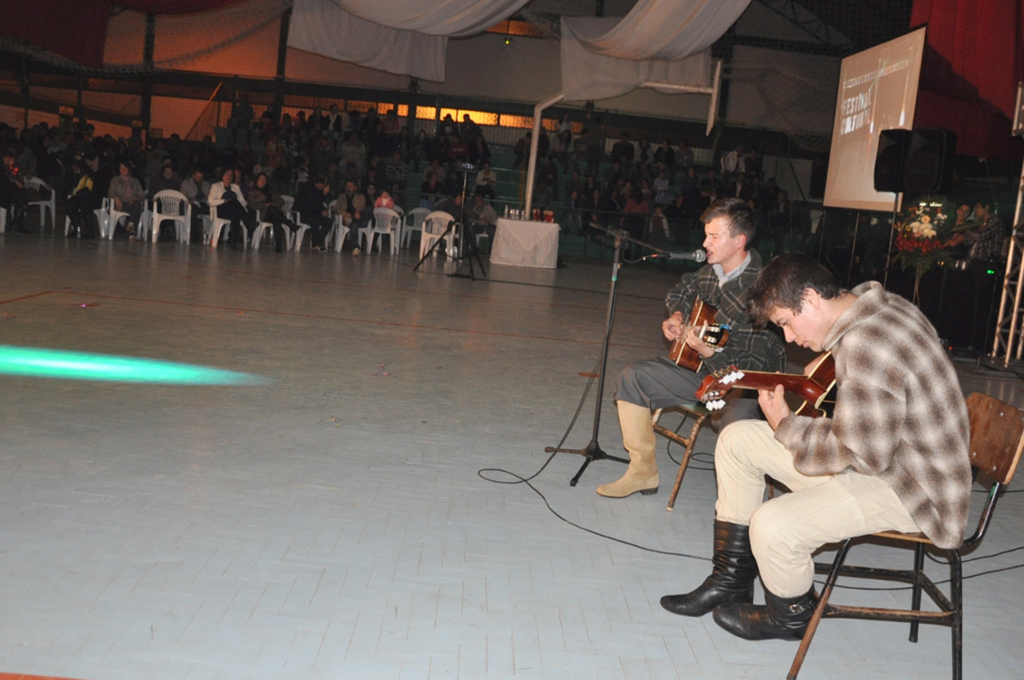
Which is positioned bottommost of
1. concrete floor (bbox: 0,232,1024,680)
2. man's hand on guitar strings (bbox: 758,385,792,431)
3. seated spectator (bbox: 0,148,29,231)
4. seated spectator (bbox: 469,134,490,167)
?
concrete floor (bbox: 0,232,1024,680)

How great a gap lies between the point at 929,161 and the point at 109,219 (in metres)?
10.5

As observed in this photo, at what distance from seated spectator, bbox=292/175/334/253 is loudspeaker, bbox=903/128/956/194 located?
348 inches

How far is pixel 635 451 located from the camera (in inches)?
148

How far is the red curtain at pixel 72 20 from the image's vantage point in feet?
35.8

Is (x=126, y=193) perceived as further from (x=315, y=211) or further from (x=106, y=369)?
(x=106, y=369)

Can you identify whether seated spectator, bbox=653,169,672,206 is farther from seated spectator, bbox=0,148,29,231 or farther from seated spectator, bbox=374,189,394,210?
seated spectator, bbox=0,148,29,231

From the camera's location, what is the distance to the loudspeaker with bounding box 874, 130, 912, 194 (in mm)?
7609

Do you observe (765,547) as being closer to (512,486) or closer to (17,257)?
(512,486)

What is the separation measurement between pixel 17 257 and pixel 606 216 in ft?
30.7

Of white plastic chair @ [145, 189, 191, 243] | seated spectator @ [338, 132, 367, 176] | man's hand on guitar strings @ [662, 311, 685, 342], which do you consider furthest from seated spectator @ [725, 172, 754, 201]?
man's hand on guitar strings @ [662, 311, 685, 342]

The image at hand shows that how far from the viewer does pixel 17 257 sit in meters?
9.53

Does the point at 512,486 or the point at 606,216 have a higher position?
the point at 606,216

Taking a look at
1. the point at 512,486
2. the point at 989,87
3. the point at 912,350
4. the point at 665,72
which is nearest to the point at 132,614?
the point at 512,486

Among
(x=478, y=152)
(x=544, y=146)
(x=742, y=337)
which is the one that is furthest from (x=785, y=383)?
(x=544, y=146)
